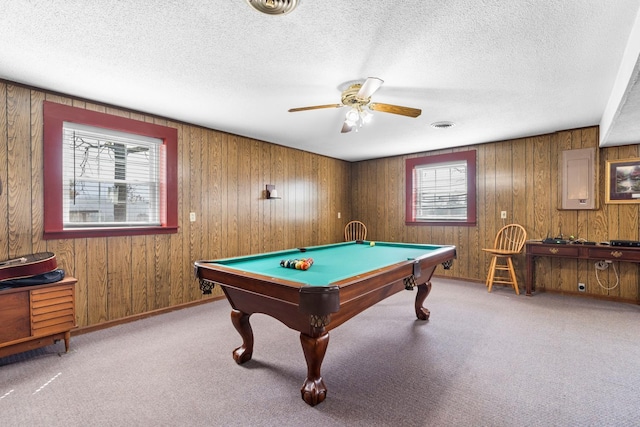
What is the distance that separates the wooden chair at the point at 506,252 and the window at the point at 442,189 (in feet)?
1.61

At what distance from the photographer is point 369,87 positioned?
7.61 feet

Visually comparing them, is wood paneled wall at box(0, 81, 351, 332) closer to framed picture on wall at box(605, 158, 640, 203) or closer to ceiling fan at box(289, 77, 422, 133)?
ceiling fan at box(289, 77, 422, 133)

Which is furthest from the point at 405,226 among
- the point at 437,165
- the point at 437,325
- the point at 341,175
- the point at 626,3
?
the point at 626,3

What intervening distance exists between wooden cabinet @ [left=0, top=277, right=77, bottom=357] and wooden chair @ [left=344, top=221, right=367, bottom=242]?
4575 mm

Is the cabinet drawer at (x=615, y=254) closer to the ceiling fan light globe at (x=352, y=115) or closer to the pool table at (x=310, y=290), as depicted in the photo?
the pool table at (x=310, y=290)

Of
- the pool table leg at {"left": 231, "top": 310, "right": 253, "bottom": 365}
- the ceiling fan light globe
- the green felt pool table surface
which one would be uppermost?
the ceiling fan light globe

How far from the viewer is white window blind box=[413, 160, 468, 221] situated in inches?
203

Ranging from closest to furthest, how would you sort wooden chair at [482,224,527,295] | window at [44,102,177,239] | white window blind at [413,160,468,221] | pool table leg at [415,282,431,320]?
window at [44,102,177,239] → pool table leg at [415,282,431,320] → wooden chair at [482,224,527,295] → white window blind at [413,160,468,221]

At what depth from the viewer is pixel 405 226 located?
5715mm

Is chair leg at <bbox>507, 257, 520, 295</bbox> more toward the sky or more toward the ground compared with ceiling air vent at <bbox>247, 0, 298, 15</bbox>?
more toward the ground

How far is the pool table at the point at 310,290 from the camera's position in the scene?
1.66 m

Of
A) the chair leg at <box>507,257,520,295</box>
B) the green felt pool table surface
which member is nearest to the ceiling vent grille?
the green felt pool table surface

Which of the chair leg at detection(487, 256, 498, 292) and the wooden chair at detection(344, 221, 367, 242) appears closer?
the chair leg at detection(487, 256, 498, 292)

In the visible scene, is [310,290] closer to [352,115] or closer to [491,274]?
[352,115]
